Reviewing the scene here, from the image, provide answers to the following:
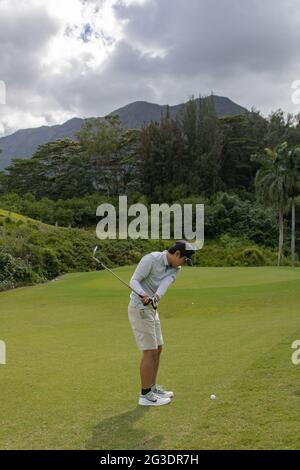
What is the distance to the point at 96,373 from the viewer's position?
25.2ft

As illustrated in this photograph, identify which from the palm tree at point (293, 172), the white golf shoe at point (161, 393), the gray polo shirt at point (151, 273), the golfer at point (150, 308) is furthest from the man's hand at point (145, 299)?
the palm tree at point (293, 172)

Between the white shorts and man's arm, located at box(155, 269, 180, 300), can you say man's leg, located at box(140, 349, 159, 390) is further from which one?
man's arm, located at box(155, 269, 180, 300)

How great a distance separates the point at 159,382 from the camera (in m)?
7.09

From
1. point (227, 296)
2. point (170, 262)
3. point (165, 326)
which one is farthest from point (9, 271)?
point (170, 262)

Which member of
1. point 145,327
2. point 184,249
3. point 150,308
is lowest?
point 145,327

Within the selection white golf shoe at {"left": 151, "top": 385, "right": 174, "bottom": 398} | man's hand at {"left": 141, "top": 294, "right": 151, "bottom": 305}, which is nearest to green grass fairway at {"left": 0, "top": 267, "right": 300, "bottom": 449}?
white golf shoe at {"left": 151, "top": 385, "right": 174, "bottom": 398}

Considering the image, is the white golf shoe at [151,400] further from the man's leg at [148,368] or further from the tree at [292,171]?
the tree at [292,171]

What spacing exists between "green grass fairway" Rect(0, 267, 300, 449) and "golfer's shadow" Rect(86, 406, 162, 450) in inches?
0.4

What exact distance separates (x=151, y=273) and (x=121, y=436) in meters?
2.04

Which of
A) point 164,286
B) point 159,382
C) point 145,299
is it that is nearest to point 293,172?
point 159,382

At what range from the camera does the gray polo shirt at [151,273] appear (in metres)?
6.12

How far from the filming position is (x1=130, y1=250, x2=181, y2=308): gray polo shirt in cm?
612

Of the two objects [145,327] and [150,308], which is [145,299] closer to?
[150,308]
